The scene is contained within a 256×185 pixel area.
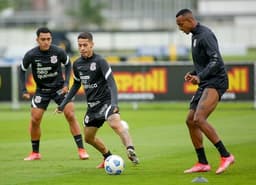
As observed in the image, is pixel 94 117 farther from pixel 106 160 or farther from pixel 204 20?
pixel 204 20

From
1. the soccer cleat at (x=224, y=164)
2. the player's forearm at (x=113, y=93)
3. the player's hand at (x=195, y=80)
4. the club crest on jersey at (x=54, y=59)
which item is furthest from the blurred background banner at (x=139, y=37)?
the player's hand at (x=195, y=80)

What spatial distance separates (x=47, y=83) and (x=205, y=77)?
4.10 metres

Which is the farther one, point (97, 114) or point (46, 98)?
point (46, 98)

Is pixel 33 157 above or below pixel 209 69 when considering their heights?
below

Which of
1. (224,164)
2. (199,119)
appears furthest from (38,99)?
(224,164)

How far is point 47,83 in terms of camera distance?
16391 millimetres

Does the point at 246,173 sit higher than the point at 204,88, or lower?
lower

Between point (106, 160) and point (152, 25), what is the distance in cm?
7800

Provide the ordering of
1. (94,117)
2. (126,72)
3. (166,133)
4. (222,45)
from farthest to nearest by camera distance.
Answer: (222,45), (126,72), (166,133), (94,117)

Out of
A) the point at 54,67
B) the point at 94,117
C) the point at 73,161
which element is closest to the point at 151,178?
the point at 94,117

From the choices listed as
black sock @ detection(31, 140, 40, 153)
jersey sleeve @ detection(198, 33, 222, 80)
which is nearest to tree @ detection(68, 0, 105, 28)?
black sock @ detection(31, 140, 40, 153)

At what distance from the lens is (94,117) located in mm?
14383

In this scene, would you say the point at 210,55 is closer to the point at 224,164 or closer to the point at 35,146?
the point at 224,164

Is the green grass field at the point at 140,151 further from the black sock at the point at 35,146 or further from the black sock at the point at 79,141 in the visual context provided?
the black sock at the point at 79,141
